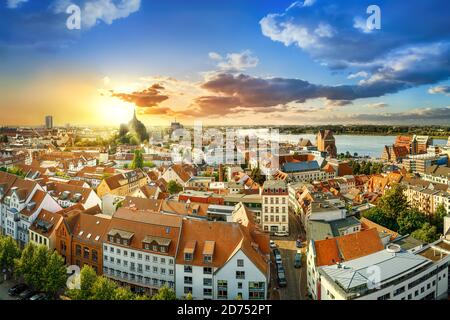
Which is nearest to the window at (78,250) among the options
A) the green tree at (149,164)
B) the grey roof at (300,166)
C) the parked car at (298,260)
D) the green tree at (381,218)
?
the parked car at (298,260)

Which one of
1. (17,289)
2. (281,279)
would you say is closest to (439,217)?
(281,279)

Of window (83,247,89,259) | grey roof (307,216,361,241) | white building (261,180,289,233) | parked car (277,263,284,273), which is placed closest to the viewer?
parked car (277,263,284,273)

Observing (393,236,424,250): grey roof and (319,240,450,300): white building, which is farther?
(393,236,424,250): grey roof

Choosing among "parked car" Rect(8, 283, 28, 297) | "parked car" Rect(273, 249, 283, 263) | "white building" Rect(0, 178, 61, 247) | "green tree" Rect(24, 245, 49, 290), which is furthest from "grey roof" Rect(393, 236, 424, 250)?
"white building" Rect(0, 178, 61, 247)

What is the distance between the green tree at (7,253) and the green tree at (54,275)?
3.01 feet

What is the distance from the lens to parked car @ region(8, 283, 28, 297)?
5263 mm

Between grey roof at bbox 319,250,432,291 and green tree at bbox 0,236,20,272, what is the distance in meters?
4.76

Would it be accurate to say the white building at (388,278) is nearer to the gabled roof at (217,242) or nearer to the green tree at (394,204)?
the gabled roof at (217,242)

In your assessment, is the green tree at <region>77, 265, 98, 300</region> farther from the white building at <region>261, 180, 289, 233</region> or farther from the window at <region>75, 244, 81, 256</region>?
the white building at <region>261, 180, 289, 233</region>

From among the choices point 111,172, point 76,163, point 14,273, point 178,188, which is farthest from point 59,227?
point 76,163

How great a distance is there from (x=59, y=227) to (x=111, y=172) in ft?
22.3

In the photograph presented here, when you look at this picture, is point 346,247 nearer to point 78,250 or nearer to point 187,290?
point 187,290

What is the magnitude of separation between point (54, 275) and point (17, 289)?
754mm
